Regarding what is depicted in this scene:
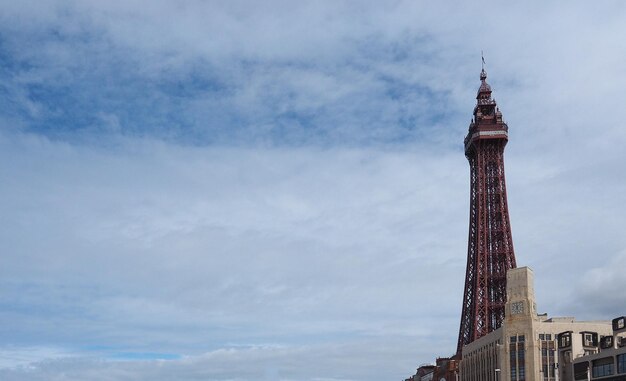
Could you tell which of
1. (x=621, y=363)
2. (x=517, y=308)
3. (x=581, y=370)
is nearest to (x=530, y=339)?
(x=517, y=308)

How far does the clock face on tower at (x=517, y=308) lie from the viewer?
13812 cm

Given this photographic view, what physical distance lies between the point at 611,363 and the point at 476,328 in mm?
69405

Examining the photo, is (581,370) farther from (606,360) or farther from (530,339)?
(530,339)

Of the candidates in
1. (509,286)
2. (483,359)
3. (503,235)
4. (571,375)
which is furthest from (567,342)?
(503,235)

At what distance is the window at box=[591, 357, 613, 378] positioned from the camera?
120m

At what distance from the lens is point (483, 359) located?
155 m

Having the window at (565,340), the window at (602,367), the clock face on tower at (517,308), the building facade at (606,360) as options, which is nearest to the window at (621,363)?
the building facade at (606,360)

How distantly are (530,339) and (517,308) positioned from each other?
18.6 feet

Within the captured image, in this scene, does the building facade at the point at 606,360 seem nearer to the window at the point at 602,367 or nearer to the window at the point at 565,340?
the window at the point at 602,367

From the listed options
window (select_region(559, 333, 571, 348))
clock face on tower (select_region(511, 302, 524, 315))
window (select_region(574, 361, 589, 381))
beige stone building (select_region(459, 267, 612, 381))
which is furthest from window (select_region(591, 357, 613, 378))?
clock face on tower (select_region(511, 302, 524, 315))

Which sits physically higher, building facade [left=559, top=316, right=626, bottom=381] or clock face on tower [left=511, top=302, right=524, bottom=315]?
clock face on tower [left=511, top=302, right=524, bottom=315]

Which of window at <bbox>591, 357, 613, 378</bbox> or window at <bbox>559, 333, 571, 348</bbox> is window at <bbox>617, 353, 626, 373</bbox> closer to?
window at <bbox>591, 357, 613, 378</bbox>

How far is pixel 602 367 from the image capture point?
12162 cm

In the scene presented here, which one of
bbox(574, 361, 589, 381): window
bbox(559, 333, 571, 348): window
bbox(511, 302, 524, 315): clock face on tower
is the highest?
bbox(511, 302, 524, 315): clock face on tower
